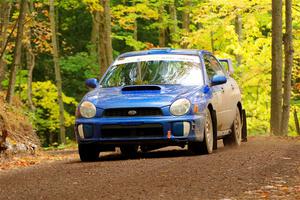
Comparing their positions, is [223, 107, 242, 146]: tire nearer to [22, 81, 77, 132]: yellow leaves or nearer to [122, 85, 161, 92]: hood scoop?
[122, 85, 161, 92]: hood scoop

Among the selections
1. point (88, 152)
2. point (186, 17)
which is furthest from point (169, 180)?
point (186, 17)

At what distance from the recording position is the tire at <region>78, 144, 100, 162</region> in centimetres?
1166

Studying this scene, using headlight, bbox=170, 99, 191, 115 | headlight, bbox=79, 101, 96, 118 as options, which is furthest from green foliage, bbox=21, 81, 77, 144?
headlight, bbox=170, 99, 191, 115

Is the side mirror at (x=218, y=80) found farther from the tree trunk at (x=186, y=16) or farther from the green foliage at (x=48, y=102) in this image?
the green foliage at (x=48, y=102)

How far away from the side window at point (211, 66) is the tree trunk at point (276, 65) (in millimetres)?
7956

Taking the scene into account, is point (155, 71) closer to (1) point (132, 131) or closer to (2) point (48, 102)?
(1) point (132, 131)

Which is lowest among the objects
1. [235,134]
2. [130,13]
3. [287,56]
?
[235,134]

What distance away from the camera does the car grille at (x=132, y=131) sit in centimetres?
1128

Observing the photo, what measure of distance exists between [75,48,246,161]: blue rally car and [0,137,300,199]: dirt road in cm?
76

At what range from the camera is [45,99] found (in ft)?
120

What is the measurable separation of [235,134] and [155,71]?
2566 mm

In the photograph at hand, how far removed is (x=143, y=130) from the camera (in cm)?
1134

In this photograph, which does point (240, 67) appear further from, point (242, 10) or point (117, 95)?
point (117, 95)

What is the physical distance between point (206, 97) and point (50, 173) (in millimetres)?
3340
